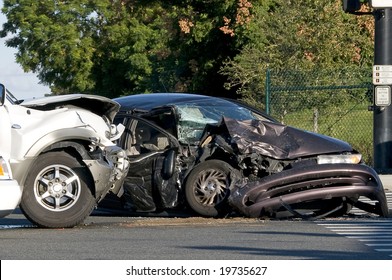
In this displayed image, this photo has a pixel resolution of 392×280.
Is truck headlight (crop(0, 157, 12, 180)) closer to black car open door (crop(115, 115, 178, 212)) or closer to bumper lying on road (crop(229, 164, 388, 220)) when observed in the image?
black car open door (crop(115, 115, 178, 212))

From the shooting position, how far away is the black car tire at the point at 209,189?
47.1ft

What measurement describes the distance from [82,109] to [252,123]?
2333 millimetres

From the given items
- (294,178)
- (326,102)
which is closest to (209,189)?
(294,178)

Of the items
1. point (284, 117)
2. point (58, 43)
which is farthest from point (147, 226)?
point (58, 43)

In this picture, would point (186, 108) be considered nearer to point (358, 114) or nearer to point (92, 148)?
point (92, 148)

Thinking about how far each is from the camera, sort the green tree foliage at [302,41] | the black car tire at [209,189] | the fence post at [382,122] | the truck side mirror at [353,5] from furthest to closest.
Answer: the green tree foliage at [302,41]
the fence post at [382,122]
the truck side mirror at [353,5]
the black car tire at [209,189]

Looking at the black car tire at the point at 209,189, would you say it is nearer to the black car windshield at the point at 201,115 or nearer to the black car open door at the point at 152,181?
the black car open door at the point at 152,181

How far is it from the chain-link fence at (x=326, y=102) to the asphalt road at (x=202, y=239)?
35.4 feet

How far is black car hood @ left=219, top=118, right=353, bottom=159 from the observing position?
46.7ft

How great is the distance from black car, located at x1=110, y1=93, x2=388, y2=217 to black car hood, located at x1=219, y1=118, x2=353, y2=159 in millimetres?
12

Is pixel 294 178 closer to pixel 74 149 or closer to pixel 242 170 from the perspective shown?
pixel 242 170

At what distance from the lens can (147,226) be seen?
44.2ft

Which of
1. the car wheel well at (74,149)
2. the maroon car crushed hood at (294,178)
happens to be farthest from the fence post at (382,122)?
the car wheel well at (74,149)

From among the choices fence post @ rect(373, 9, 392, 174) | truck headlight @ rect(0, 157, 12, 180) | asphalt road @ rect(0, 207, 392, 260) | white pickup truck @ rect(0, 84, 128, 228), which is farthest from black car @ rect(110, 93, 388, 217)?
fence post @ rect(373, 9, 392, 174)
